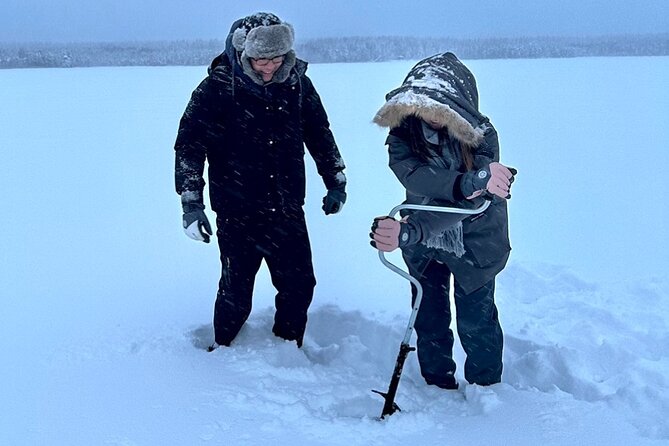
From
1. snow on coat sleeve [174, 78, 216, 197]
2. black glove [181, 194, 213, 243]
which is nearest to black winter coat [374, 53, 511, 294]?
snow on coat sleeve [174, 78, 216, 197]

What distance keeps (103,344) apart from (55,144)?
29.6 ft

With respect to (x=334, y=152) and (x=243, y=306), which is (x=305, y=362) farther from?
(x=334, y=152)

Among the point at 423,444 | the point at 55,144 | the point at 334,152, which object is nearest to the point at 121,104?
the point at 55,144

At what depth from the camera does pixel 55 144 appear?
11.2 metres

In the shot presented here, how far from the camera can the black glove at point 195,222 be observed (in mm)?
3252

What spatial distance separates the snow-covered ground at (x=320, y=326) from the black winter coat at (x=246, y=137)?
859 mm

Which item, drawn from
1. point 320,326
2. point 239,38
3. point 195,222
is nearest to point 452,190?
point 239,38

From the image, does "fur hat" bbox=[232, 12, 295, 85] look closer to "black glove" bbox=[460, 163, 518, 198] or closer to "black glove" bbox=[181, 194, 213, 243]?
"black glove" bbox=[181, 194, 213, 243]

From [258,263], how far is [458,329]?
117 cm

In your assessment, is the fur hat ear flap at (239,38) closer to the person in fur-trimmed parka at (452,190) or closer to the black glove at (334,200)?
the person in fur-trimmed parka at (452,190)

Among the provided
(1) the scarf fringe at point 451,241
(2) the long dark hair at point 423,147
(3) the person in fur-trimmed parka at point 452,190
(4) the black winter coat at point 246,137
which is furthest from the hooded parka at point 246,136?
(1) the scarf fringe at point 451,241

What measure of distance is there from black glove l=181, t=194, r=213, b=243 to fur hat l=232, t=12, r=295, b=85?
74cm

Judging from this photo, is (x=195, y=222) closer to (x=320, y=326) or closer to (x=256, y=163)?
(x=256, y=163)

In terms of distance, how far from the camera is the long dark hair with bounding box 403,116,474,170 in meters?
2.75
